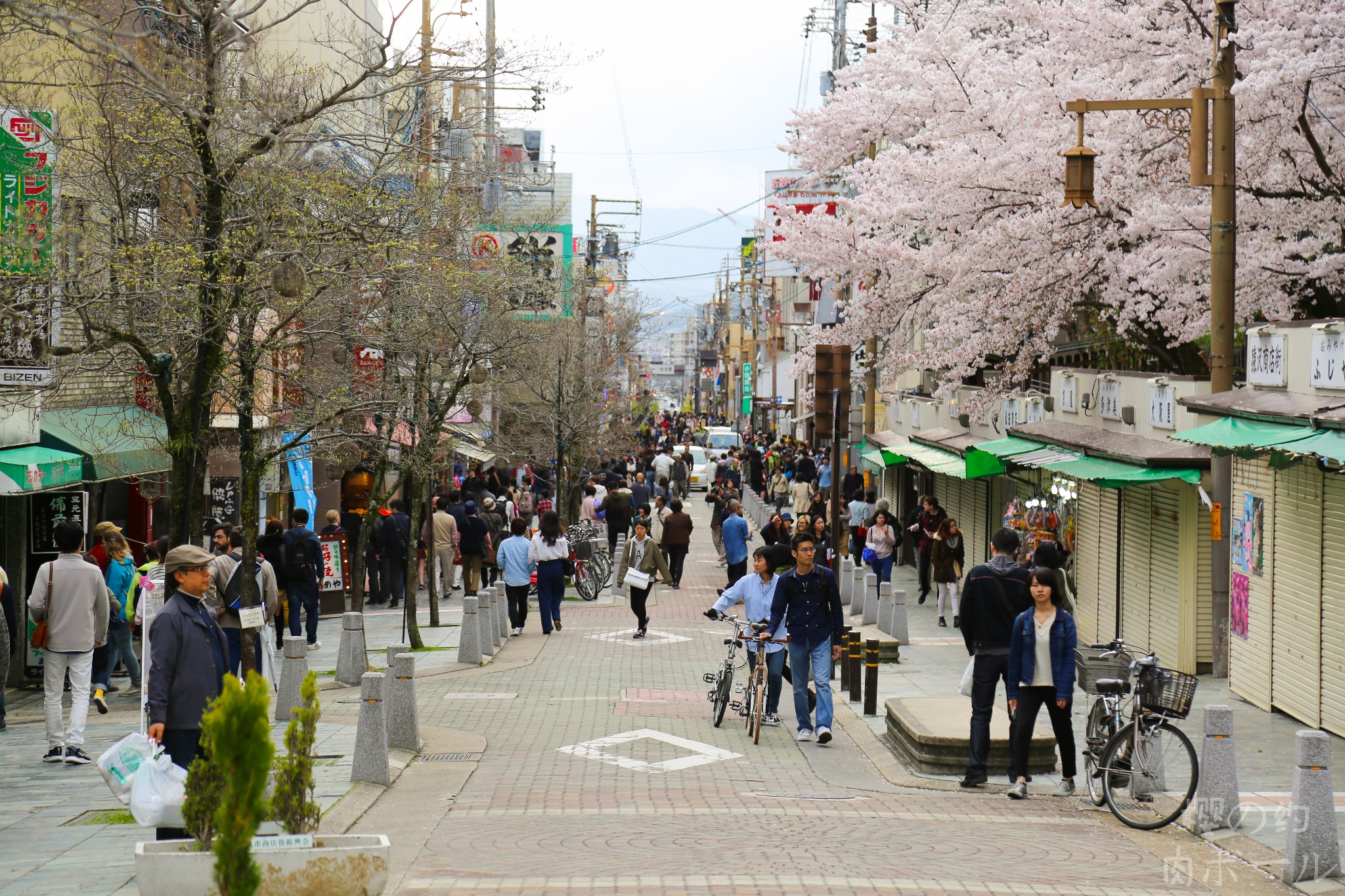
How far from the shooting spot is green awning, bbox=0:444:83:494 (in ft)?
44.1

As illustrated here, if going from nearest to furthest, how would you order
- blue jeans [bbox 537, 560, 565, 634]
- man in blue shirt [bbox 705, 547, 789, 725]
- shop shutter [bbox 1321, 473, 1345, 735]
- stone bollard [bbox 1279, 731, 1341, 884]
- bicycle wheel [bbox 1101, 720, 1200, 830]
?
stone bollard [bbox 1279, 731, 1341, 884], bicycle wheel [bbox 1101, 720, 1200, 830], shop shutter [bbox 1321, 473, 1345, 735], man in blue shirt [bbox 705, 547, 789, 725], blue jeans [bbox 537, 560, 565, 634]

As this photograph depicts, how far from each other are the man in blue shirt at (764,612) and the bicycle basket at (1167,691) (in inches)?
165

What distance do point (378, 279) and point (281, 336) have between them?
9.61ft

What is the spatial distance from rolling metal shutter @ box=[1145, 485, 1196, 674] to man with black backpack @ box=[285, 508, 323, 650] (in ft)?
34.5

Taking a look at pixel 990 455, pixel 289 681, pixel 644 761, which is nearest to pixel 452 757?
pixel 644 761

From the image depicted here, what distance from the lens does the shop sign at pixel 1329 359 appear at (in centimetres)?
1191

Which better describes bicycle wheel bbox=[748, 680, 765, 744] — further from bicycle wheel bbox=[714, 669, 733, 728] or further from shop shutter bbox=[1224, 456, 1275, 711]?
shop shutter bbox=[1224, 456, 1275, 711]

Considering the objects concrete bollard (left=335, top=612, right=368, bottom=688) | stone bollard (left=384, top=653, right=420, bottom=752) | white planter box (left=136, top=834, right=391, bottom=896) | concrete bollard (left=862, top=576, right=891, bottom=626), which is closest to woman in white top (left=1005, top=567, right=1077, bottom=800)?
stone bollard (left=384, top=653, right=420, bottom=752)

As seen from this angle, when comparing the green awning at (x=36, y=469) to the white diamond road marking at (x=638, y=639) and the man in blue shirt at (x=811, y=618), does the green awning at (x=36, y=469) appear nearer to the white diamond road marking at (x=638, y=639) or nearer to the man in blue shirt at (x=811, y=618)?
the man in blue shirt at (x=811, y=618)

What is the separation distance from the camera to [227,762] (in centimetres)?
545

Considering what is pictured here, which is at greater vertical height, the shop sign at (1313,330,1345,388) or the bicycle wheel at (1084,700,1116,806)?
the shop sign at (1313,330,1345,388)

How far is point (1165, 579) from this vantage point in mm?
17188

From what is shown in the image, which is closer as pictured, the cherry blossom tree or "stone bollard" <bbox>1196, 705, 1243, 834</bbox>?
"stone bollard" <bbox>1196, 705, 1243, 834</bbox>

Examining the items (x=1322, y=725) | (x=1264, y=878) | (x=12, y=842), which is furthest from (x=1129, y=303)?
(x=12, y=842)
